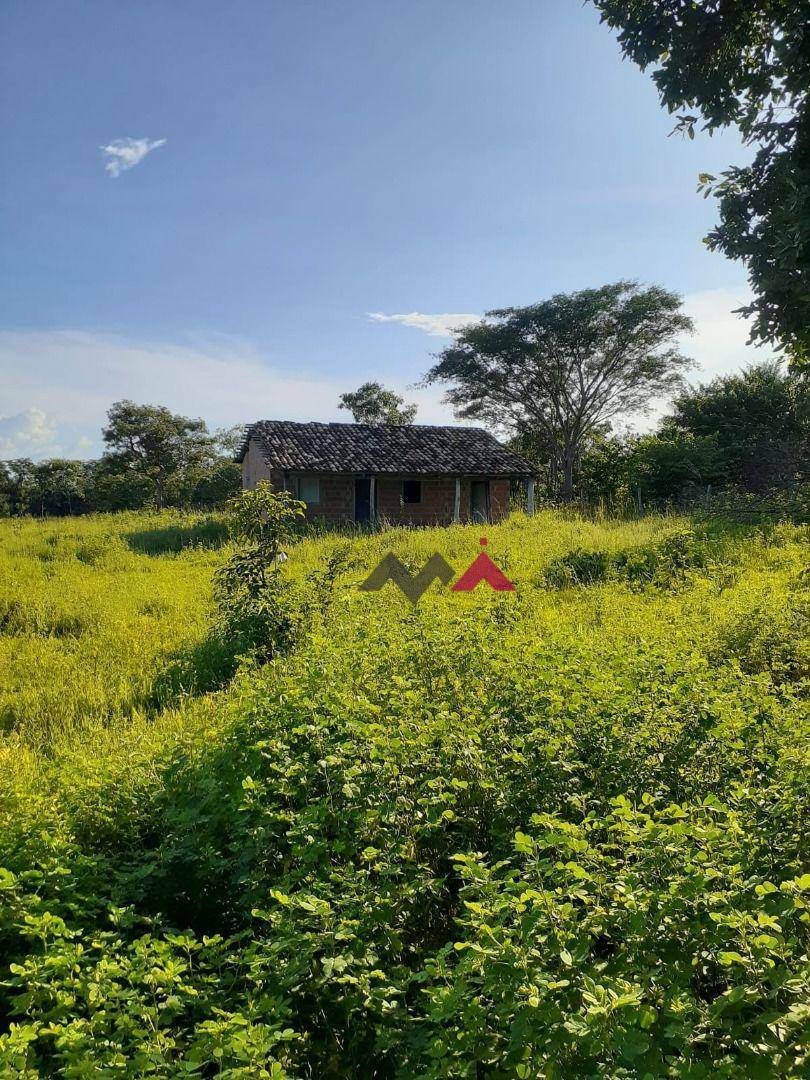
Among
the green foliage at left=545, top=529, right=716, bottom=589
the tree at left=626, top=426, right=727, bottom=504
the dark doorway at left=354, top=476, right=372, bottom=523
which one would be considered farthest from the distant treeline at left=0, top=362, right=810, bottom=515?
the dark doorway at left=354, top=476, right=372, bottom=523

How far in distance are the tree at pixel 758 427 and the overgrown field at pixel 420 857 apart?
16.8 m

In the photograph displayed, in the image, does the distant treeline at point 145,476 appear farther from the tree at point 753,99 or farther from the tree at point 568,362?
the tree at point 753,99

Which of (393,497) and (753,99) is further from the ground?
(753,99)

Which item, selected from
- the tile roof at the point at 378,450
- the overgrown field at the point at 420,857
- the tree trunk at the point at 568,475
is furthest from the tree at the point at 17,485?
the overgrown field at the point at 420,857

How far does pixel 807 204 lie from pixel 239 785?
6247 millimetres

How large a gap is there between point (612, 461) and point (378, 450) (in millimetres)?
11623

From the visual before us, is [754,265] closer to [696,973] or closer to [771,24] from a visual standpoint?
[771,24]

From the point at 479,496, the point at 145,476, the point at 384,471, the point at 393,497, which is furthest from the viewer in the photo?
A: the point at 145,476

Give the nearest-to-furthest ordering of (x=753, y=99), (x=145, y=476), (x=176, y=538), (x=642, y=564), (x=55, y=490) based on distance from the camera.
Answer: (x=753, y=99)
(x=642, y=564)
(x=176, y=538)
(x=145, y=476)
(x=55, y=490)

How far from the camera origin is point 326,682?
4.44 meters

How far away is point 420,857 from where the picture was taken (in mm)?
3385

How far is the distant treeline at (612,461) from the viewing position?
21.5 metres

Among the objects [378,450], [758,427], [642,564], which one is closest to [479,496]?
[378,450]

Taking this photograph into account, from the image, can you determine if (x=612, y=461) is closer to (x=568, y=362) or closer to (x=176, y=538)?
(x=568, y=362)
